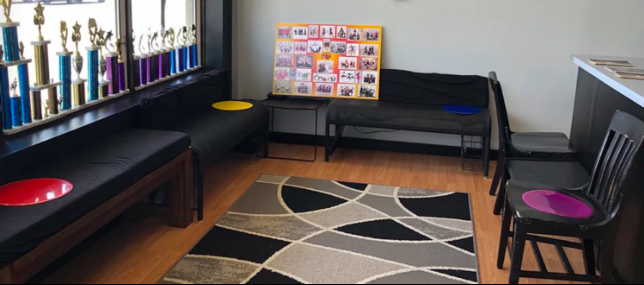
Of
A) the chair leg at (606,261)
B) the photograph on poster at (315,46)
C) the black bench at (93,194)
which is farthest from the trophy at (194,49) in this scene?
the chair leg at (606,261)

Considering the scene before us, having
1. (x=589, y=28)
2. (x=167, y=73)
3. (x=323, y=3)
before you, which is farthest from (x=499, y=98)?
(x=167, y=73)

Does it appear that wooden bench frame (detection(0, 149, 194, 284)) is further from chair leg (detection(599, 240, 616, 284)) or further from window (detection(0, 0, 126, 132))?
chair leg (detection(599, 240, 616, 284))

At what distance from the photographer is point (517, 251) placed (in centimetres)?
243

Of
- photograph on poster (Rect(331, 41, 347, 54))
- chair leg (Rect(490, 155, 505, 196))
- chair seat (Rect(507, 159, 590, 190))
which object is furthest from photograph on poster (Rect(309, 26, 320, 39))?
chair seat (Rect(507, 159, 590, 190))

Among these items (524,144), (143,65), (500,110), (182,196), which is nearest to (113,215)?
(182,196)

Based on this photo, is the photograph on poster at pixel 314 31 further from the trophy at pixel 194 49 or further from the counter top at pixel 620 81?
the counter top at pixel 620 81

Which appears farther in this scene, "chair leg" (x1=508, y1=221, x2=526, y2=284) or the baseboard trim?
the baseboard trim

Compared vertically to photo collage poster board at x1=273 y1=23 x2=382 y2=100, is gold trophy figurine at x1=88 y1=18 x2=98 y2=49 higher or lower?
higher

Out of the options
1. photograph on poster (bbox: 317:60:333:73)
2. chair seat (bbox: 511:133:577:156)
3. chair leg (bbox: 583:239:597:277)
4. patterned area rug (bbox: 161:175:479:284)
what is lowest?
patterned area rug (bbox: 161:175:479:284)

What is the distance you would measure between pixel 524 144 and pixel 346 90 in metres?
1.55

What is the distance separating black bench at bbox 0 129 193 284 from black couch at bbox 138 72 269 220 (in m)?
0.15

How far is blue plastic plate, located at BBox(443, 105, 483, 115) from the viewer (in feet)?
13.7

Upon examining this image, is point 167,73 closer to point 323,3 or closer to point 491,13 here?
point 323,3

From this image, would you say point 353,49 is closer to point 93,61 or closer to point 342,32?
point 342,32
